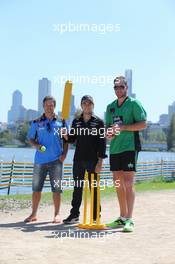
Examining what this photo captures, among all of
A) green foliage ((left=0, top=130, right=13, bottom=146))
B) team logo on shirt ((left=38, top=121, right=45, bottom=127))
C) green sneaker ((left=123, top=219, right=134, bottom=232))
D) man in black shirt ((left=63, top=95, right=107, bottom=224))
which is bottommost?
green sneaker ((left=123, top=219, right=134, bottom=232))

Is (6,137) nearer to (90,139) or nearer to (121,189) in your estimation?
(90,139)

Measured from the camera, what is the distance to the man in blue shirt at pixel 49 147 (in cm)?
702

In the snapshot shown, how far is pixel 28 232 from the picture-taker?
6020mm

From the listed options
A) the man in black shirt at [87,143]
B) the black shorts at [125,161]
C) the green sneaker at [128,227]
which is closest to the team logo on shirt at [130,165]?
the black shorts at [125,161]

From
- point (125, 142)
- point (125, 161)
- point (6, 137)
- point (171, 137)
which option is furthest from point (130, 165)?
point (171, 137)

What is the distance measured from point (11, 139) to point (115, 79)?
2351 inches

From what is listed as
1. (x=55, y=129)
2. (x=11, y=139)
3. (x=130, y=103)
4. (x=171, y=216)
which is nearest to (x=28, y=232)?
(x=55, y=129)

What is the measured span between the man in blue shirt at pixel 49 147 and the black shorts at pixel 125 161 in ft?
3.22

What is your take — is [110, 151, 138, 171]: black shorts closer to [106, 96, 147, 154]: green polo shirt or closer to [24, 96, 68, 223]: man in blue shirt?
[106, 96, 147, 154]: green polo shirt

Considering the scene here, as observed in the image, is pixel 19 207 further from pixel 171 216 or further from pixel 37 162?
pixel 171 216

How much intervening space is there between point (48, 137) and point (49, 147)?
15cm

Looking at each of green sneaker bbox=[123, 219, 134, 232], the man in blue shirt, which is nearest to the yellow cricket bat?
the man in blue shirt

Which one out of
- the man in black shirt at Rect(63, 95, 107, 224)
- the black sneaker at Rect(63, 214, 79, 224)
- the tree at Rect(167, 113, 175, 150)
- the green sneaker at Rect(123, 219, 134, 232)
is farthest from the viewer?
the tree at Rect(167, 113, 175, 150)

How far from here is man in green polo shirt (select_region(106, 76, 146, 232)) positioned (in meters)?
6.37
